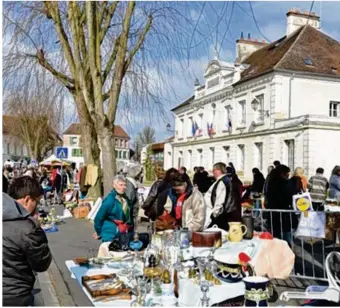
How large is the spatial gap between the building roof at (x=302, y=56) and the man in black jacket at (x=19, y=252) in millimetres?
24744

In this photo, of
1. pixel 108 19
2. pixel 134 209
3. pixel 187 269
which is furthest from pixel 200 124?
pixel 187 269

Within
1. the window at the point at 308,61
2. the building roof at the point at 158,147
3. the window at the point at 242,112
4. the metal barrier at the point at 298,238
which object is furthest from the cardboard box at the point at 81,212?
the building roof at the point at 158,147

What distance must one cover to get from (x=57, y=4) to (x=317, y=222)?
30.4 feet

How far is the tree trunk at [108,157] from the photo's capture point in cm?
1270

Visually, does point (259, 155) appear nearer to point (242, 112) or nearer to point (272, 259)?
point (242, 112)

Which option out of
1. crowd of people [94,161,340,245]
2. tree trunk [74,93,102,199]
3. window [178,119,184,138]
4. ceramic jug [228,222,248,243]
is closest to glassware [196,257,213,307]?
ceramic jug [228,222,248,243]

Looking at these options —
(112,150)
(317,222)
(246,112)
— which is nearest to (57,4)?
(112,150)

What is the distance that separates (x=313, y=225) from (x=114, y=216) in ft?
10.2

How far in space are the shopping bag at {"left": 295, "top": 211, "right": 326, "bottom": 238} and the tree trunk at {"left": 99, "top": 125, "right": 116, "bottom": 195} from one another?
21.5 ft

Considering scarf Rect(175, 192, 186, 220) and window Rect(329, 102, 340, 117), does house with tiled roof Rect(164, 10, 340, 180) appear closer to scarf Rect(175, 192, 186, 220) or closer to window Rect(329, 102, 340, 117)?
window Rect(329, 102, 340, 117)

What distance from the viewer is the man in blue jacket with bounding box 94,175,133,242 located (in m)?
6.02

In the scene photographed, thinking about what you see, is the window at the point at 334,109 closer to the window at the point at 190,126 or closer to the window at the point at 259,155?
the window at the point at 259,155

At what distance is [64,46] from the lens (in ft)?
43.2

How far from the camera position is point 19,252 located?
10.9ft
